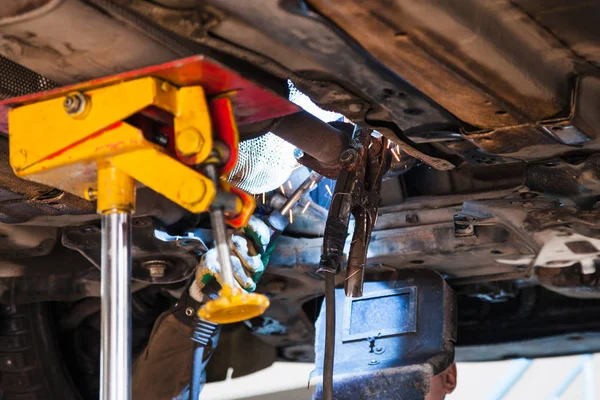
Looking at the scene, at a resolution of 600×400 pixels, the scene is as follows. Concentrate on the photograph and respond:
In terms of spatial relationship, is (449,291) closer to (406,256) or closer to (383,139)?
(406,256)

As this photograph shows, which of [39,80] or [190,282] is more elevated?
[39,80]

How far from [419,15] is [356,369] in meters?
1.48

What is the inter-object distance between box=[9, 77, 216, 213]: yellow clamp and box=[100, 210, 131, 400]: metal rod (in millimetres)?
58

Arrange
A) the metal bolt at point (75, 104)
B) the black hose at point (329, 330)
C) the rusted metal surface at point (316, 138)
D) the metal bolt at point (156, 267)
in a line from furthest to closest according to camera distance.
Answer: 1. the metal bolt at point (156, 267)
2. the black hose at point (329, 330)
3. the rusted metal surface at point (316, 138)
4. the metal bolt at point (75, 104)

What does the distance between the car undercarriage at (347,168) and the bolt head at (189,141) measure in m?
0.04

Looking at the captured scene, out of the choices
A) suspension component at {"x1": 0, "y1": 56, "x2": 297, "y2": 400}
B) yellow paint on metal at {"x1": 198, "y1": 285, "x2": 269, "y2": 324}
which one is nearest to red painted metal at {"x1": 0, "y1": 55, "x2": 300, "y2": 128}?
suspension component at {"x1": 0, "y1": 56, "x2": 297, "y2": 400}

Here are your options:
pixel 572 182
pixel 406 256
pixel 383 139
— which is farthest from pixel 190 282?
pixel 572 182

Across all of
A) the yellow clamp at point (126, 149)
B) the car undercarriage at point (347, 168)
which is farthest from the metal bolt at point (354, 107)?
the yellow clamp at point (126, 149)

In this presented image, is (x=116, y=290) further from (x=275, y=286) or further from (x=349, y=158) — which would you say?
(x=275, y=286)

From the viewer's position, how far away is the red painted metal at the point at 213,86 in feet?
5.43

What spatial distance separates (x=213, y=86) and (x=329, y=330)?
2.67 feet

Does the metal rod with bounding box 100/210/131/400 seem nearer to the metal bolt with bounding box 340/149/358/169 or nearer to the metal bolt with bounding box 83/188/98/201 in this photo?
the metal bolt with bounding box 83/188/98/201

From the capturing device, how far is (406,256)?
296 cm

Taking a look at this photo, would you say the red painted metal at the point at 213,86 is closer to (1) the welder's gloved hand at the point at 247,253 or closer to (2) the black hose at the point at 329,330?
(2) the black hose at the point at 329,330
